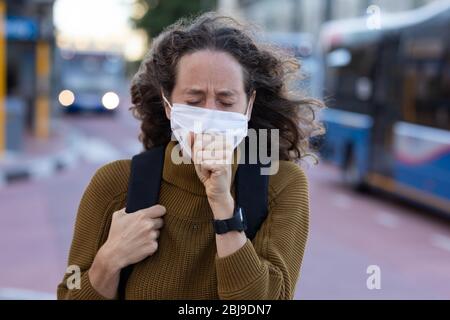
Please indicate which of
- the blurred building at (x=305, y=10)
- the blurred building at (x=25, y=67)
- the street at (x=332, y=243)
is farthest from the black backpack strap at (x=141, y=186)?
the blurred building at (x=305, y=10)

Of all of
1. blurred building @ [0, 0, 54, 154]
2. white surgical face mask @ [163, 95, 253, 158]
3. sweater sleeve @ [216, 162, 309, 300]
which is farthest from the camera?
blurred building @ [0, 0, 54, 154]

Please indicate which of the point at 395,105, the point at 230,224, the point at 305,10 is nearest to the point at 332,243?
the point at 395,105

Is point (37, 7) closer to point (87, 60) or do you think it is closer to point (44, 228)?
point (87, 60)

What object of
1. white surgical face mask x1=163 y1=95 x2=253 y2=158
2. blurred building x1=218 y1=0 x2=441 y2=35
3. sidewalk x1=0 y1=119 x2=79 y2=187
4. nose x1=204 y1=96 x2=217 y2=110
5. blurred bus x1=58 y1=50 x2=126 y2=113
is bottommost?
sidewalk x1=0 y1=119 x2=79 y2=187

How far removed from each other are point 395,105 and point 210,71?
1044 centimetres

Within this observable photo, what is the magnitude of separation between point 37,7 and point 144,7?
80.1ft

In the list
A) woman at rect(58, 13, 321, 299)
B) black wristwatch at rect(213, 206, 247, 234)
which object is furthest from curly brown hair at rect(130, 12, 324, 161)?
black wristwatch at rect(213, 206, 247, 234)

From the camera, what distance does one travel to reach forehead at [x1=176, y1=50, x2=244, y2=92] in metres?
1.91

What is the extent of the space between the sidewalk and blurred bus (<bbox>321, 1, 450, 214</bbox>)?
213 inches

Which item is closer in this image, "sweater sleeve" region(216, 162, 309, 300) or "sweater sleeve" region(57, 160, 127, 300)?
"sweater sleeve" region(216, 162, 309, 300)

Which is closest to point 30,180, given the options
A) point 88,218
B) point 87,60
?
point 88,218

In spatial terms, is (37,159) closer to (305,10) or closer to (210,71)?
(210,71)

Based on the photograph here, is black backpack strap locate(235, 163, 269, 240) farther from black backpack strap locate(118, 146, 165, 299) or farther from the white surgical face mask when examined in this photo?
black backpack strap locate(118, 146, 165, 299)
